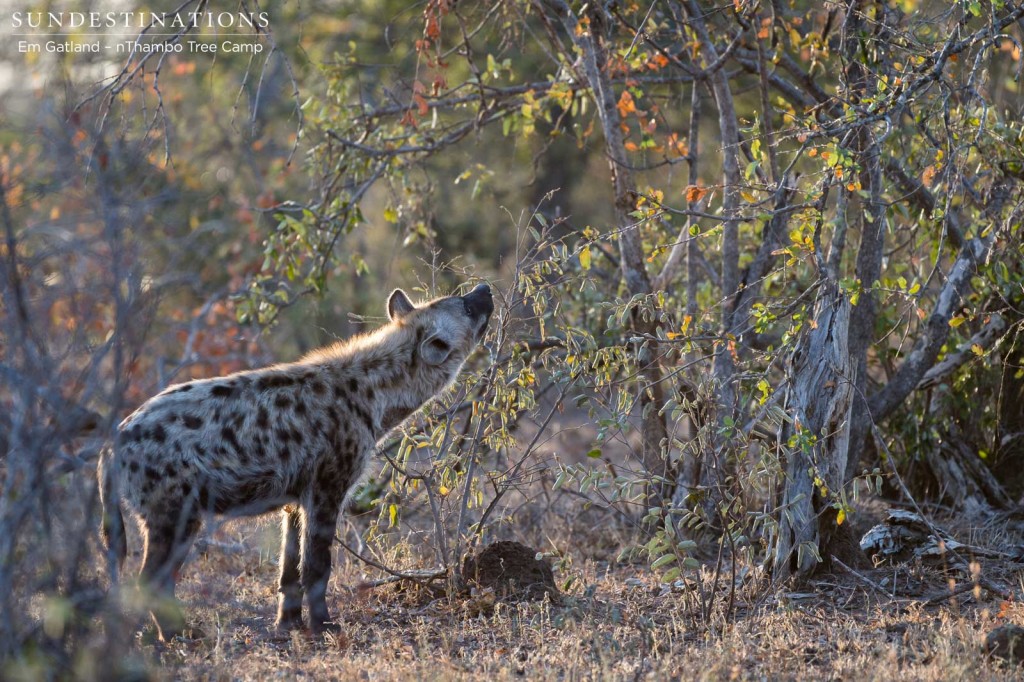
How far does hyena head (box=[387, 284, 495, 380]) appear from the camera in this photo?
5727 millimetres

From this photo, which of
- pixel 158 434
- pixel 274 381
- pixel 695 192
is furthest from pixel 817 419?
pixel 158 434

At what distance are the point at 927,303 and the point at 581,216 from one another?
470 inches

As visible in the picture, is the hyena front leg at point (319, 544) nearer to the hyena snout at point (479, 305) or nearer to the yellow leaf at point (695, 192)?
the hyena snout at point (479, 305)

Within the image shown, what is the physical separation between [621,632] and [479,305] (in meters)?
1.90

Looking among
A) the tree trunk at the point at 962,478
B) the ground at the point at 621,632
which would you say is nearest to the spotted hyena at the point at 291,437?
the ground at the point at 621,632

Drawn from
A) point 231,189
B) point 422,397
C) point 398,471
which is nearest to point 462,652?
point 398,471

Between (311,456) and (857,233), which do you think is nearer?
(311,456)

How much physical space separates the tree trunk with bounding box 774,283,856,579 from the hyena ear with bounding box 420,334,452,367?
172 cm

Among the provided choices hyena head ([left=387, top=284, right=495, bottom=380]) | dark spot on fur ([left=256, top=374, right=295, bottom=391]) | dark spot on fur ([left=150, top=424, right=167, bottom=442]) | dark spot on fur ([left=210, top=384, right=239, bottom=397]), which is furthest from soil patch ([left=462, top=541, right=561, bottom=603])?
dark spot on fur ([left=150, top=424, right=167, bottom=442])

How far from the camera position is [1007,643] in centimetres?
417

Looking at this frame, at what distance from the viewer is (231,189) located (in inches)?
617

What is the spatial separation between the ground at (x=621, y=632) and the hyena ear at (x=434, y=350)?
1.12 metres

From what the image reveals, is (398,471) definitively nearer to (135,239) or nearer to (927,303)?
(135,239)

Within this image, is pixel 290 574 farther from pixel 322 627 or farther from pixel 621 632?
pixel 621 632
